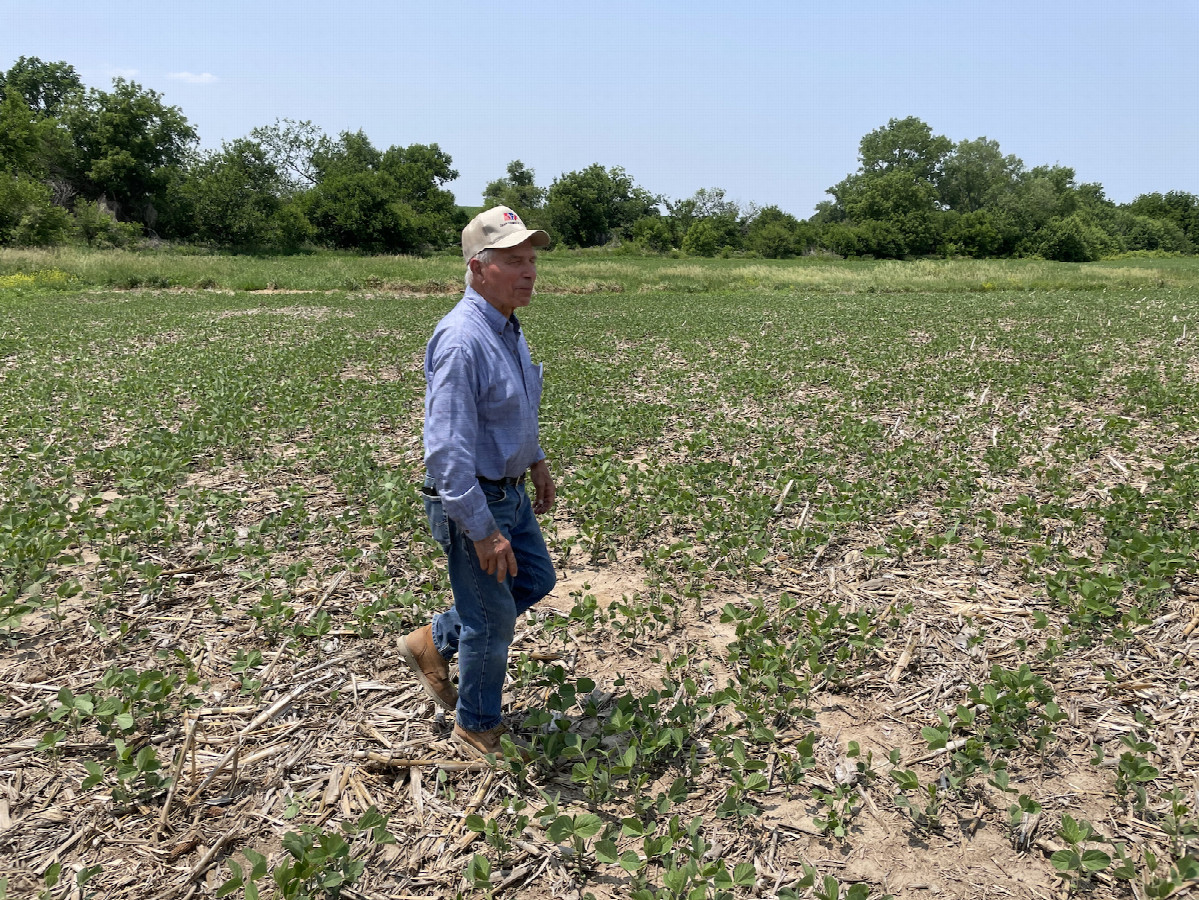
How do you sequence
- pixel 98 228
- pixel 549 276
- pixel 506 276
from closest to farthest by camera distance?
pixel 506 276, pixel 549 276, pixel 98 228

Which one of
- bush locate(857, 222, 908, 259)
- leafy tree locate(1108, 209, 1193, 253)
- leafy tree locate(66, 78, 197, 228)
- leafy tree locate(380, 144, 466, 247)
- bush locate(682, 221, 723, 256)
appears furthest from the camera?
leafy tree locate(1108, 209, 1193, 253)

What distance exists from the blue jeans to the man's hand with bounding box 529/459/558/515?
0.21 meters

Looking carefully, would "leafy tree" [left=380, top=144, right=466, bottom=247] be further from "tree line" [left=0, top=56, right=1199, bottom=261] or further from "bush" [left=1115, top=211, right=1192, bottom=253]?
"bush" [left=1115, top=211, right=1192, bottom=253]

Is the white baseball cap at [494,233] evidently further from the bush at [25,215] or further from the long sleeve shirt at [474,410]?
the bush at [25,215]

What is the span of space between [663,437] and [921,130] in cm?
11577

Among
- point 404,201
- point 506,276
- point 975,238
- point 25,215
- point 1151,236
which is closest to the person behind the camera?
point 506,276

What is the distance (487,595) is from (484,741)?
78 cm

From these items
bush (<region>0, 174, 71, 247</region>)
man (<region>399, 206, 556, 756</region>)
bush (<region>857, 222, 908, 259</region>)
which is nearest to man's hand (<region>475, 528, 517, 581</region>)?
man (<region>399, 206, 556, 756</region>)

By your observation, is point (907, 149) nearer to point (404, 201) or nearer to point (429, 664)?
point (404, 201)

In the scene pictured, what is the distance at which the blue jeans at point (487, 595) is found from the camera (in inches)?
120

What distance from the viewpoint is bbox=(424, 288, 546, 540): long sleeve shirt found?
287cm

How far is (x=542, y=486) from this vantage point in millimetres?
3678

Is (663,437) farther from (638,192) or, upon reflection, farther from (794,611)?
(638,192)

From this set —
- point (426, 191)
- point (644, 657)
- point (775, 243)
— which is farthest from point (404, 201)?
point (644, 657)
